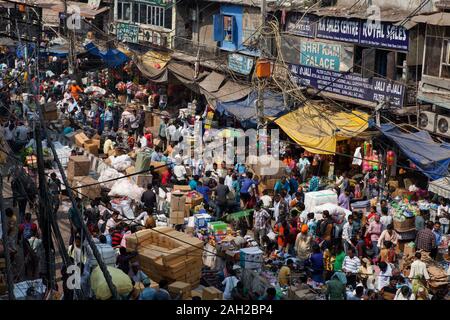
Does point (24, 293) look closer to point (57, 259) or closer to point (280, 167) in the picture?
point (57, 259)

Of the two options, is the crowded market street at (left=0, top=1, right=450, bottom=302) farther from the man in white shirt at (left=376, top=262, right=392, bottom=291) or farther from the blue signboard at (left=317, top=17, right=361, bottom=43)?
the blue signboard at (left=317, top=17, right=361, bottom=43)

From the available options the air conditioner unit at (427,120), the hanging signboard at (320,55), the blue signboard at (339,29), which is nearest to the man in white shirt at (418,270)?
the air conditioner unit at (427,120)

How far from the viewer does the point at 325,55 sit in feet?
80.7

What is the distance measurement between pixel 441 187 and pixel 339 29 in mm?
7317

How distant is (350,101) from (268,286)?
11059mm

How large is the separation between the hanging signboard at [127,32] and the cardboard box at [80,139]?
10.3 m

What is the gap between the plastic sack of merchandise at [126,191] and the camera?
65.2 feet

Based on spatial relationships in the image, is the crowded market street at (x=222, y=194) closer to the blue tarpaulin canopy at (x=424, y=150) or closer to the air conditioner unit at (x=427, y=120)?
the blue tarpaulin canopy at (x=424, y=150)

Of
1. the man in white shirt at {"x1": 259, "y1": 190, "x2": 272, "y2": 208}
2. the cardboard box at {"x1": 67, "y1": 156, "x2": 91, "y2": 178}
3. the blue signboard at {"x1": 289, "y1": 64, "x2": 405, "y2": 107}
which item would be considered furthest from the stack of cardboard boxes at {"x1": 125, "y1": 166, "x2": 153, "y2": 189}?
the blue signboard at {"x1": 289, "y1": 64, "x2": 405, "y2": 107}

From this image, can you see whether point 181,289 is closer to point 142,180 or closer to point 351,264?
point 351,264

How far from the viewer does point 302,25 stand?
25562 mm

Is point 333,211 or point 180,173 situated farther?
point 180,173

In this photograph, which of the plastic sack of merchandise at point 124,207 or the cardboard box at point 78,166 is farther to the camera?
the cardboard box at point 78,166

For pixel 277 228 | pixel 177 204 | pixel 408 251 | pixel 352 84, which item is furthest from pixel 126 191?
pixel 352 84
